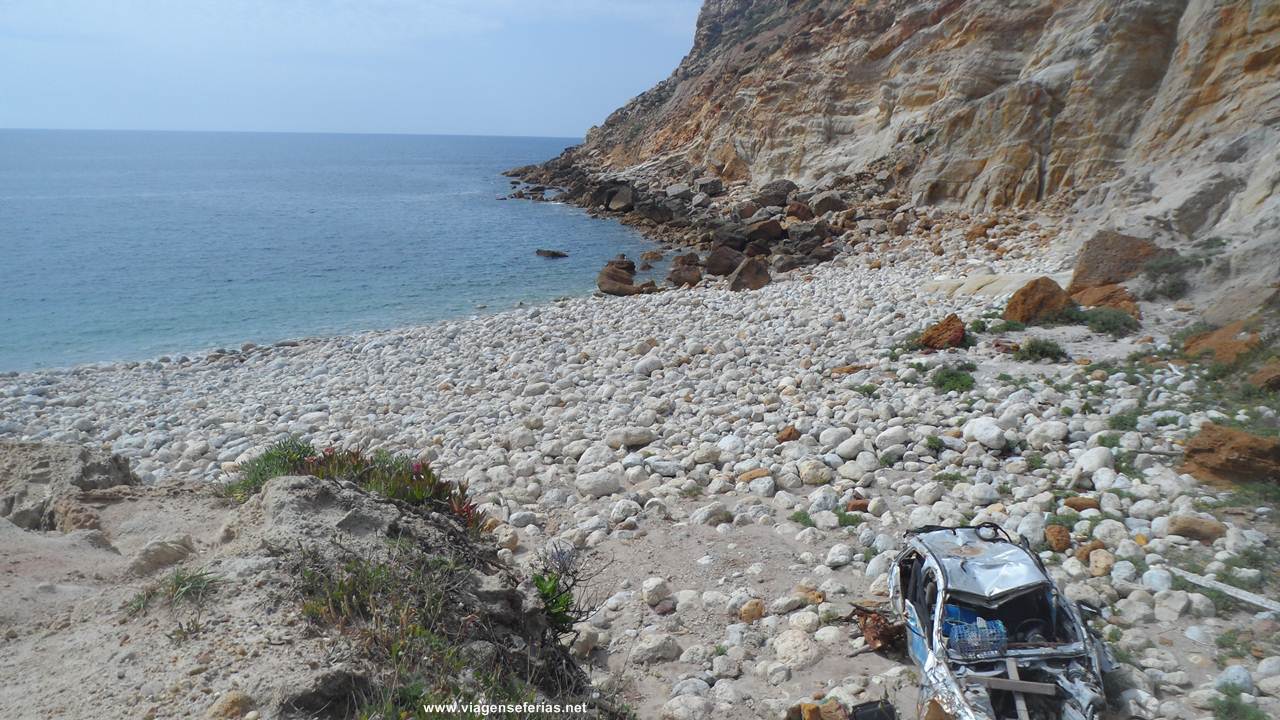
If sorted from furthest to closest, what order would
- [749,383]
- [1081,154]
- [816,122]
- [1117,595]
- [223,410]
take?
[816,122], [1081,154], [223,410], [749,383], [1117,595]

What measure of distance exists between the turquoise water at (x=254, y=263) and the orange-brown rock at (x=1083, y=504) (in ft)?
60.3

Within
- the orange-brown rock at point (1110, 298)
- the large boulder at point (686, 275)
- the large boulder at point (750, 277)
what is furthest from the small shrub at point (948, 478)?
the large boulder at point (686, 275)

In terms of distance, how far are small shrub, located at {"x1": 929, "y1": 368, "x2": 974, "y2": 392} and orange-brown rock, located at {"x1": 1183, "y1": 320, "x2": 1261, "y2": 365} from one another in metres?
2.46

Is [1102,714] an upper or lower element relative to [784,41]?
lower

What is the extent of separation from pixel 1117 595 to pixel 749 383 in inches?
250

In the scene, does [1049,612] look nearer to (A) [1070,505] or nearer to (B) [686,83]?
(A) [1070,505]

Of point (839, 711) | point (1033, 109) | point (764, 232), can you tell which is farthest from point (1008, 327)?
point (764, 232)

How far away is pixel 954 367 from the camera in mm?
10070

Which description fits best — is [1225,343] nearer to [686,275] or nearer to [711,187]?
[686,275]

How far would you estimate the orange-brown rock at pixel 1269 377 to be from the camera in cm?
752

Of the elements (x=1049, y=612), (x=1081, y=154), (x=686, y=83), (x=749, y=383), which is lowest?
(x=749, y=383)

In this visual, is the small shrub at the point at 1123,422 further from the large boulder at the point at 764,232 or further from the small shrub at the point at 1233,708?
the large boulder at the point at 764,232

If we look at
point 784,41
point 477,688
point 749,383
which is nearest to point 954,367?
point 749,383

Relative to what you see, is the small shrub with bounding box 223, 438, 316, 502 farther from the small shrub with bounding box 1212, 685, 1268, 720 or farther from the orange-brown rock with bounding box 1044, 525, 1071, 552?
the small shrub with bounding box 1212, 685, 1268, 720
